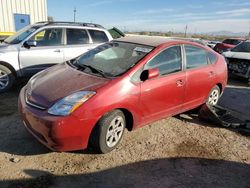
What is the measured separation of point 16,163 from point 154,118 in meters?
2.19

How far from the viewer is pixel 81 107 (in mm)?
3484

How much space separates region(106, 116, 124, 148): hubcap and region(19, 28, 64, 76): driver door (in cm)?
367

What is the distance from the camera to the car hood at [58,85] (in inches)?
144

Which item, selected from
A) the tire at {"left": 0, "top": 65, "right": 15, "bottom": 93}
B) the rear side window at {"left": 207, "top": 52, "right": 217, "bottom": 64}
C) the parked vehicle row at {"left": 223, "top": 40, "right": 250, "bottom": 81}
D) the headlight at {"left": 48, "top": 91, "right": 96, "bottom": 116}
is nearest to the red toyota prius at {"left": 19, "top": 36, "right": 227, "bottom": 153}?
the headlight at {"left": 48, "top": 91, "right": 96, "bottom": 116}

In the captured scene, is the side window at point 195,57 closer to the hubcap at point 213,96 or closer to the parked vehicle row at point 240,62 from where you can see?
the hubcap at point 213,96

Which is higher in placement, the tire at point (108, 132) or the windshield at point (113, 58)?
the windshield at point (113, 58)

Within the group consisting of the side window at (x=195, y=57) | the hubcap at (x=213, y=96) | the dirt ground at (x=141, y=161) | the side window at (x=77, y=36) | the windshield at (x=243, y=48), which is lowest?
the dirt ground at (x=141, y=161)

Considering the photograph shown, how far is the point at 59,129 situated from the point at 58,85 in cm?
78

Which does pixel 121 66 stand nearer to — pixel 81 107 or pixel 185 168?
pixel 81 107

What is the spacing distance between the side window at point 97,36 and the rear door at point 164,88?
353cm

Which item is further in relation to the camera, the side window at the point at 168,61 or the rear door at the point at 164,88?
the side window at the point at 168,61

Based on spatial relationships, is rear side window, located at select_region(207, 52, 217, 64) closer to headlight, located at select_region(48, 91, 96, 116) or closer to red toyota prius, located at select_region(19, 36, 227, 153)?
red toyota prius, located at select_region(19, 36, 227, 153)

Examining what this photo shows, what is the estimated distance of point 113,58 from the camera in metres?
4.59

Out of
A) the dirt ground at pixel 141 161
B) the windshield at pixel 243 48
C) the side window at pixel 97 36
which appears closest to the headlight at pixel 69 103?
the dirt ground at pixel 141 161
